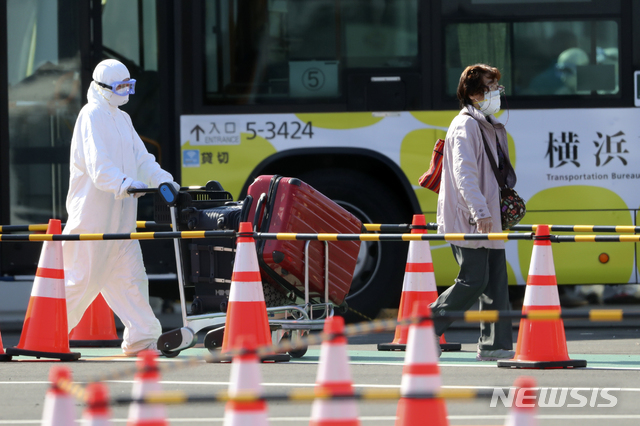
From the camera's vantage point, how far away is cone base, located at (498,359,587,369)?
591 cm

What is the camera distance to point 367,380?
561 centimetres

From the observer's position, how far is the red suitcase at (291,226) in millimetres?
6504

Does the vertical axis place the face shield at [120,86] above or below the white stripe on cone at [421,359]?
above

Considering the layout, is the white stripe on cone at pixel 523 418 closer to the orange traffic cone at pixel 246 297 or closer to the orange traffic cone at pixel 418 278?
the orange traffic cone at pixel 246 297

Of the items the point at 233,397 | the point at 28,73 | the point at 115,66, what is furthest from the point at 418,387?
the point at 28,73

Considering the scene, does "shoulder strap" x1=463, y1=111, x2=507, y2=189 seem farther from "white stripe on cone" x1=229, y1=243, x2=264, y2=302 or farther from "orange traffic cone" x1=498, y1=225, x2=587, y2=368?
"white stripe on cone" x1=229, y1=243, x2=264, y2=302

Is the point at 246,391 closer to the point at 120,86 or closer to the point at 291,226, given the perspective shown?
the point at 291,226

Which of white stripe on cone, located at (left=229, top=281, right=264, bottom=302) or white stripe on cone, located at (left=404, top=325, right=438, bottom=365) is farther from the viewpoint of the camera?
white stripe on cone, located at (left=229, top=281, right=264, bottom=302)

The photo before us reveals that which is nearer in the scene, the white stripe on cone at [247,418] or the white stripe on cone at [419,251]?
the white stripe on cone at [247,418]

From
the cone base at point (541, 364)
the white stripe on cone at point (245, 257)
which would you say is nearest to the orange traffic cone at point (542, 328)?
the cone base at point (541, 364)

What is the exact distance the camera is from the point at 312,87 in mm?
8797

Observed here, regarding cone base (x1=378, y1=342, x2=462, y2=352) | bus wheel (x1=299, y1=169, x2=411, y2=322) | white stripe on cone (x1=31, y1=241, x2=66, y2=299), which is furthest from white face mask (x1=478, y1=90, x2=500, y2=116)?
white stripe on cone (x1=31, y1=241, x2=66, y2=299)

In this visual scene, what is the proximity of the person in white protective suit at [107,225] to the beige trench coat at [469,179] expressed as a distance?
191 cm

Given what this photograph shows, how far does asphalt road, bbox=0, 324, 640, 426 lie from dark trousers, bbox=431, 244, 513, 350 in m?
0.22
